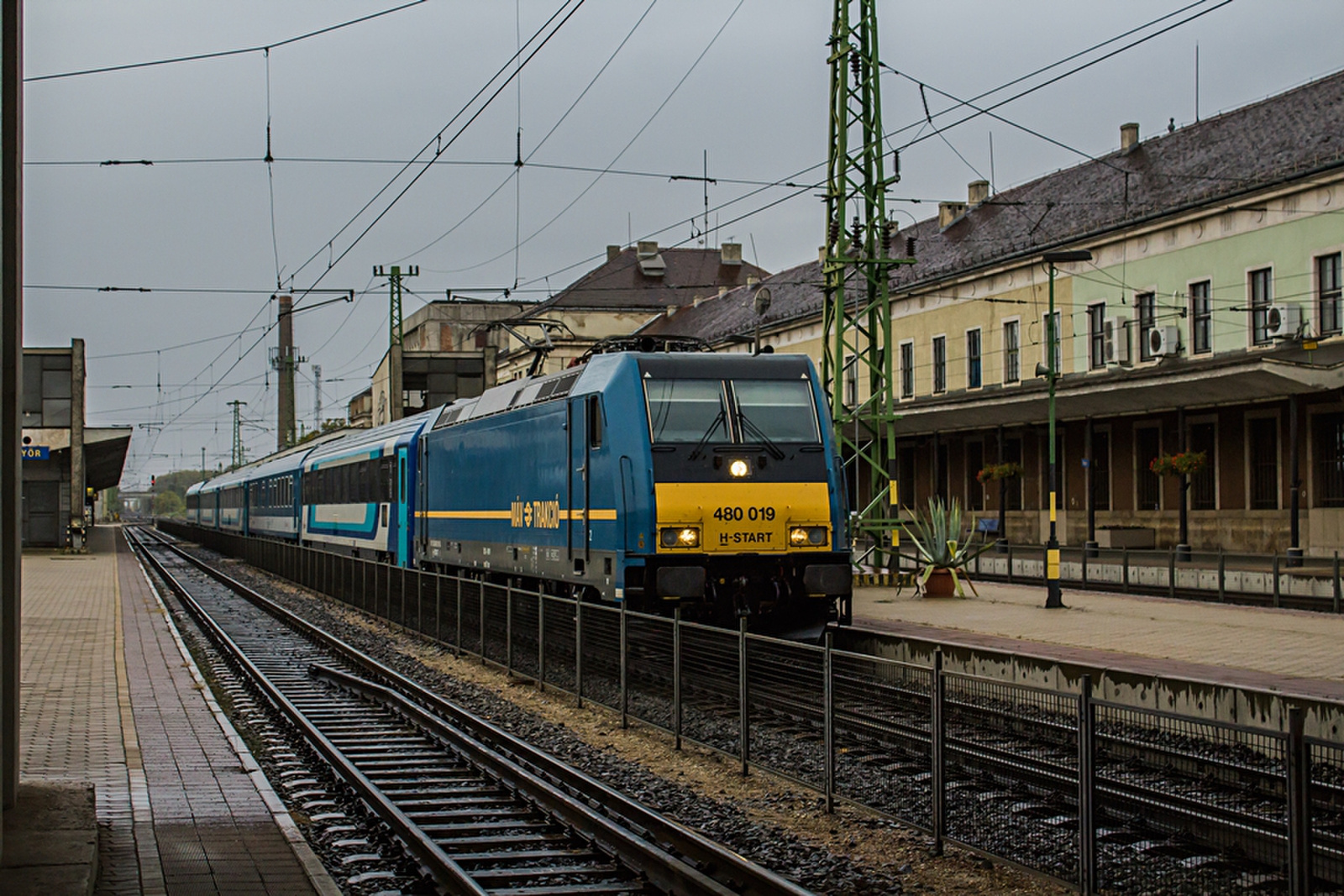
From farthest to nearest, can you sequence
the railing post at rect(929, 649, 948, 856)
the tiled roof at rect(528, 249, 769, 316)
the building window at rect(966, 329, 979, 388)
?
the tiled roof at rect(528, 249, 769, 316)
the building window at rect(966, 329, 979, 388)
the railing post at rect(929, 649, 948, 856)

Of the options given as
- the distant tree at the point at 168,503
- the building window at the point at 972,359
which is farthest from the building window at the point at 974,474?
the distant tree at the point at 168,503

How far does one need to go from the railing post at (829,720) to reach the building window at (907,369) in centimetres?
4013

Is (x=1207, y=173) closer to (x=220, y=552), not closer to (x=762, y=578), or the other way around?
(x=762, y=578)

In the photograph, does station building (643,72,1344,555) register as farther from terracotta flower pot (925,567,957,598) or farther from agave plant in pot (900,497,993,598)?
terracotta flower pot (925,567,957,598)

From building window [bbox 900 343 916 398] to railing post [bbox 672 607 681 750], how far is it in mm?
37994

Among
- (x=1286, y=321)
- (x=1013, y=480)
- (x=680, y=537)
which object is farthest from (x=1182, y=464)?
(x=680, y=537)

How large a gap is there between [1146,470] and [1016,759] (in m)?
31.6

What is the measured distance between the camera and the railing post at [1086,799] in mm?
7301

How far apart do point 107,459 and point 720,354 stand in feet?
197

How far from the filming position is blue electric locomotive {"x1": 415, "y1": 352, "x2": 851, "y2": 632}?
15.5 meters

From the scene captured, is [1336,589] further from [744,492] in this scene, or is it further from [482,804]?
[482,804]

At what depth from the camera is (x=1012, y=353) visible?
4375 centimetres

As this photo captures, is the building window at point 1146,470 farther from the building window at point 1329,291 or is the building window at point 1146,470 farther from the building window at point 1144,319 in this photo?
the building window at point 1329,291

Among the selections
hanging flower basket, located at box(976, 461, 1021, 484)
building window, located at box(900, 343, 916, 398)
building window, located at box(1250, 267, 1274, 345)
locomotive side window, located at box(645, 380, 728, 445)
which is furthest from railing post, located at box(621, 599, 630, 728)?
building window, located at box(900, 343, 916, 398)
